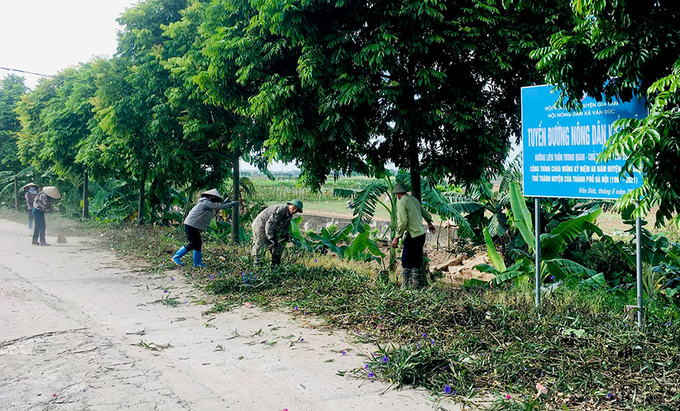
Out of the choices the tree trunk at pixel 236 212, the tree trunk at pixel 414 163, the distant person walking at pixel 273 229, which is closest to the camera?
the tree trunk at pixel 414 163

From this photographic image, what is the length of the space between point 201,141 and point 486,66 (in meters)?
9.28

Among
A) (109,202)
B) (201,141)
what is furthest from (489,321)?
(109,202)

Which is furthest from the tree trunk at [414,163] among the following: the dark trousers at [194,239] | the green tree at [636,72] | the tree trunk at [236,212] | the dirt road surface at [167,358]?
the tree trunk at [236,212]

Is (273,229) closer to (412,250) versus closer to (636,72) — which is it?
(412,250)

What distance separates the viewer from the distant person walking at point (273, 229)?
369 inches

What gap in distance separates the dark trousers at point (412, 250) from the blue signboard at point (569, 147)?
2.16m

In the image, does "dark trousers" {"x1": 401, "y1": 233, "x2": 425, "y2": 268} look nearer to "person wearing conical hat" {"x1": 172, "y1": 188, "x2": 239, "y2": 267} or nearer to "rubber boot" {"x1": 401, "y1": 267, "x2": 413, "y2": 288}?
"rubber boot" {"x1": 401, "y1": 267, "x2": 413, "y2": 288}

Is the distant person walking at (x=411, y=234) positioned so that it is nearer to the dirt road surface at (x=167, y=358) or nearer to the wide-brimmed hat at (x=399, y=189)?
the wide-brimmed hat at (x=399, y=189)

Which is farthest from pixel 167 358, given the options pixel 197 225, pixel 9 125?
pixel 9 125

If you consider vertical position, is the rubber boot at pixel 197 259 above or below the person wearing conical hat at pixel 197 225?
below

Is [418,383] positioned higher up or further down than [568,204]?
further down

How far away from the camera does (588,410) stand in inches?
153

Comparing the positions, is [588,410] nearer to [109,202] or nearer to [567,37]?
[567,37]

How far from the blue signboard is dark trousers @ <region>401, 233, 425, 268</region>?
2.16 metres
